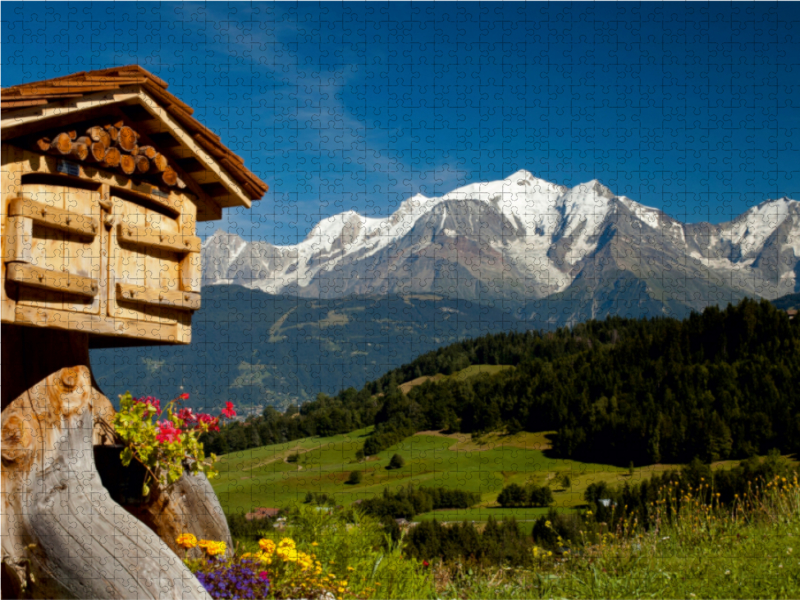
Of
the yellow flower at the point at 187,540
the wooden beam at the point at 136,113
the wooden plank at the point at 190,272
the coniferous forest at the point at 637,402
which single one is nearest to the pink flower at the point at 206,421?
the yellow flower at the point at 187,540

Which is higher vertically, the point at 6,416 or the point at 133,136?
the point at 133,136

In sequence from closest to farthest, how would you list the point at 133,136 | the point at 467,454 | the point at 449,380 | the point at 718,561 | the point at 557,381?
the point at 133,136, the point at 718,561, the point at 467,454, the point at 557,381, the point at 449,380

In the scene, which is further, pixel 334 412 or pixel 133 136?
pixel 334 412

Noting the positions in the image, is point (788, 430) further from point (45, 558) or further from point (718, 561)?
point (45, 558)

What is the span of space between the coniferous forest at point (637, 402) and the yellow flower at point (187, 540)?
49.2 m

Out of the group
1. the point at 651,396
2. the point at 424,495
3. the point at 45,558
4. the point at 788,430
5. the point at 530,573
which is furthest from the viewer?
the point at 651,396

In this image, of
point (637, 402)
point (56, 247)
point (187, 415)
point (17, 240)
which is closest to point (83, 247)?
point (56, 247)

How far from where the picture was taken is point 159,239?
8.32 m

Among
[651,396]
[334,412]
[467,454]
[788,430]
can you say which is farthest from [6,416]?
[334,412]

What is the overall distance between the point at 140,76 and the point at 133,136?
0.72 m

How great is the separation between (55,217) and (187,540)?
14.0 feet

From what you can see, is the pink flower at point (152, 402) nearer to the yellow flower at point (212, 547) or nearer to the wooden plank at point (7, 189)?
the yellow flower at point (212, 547)

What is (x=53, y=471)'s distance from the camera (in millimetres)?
7914

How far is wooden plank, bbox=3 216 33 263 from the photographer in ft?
22.5
